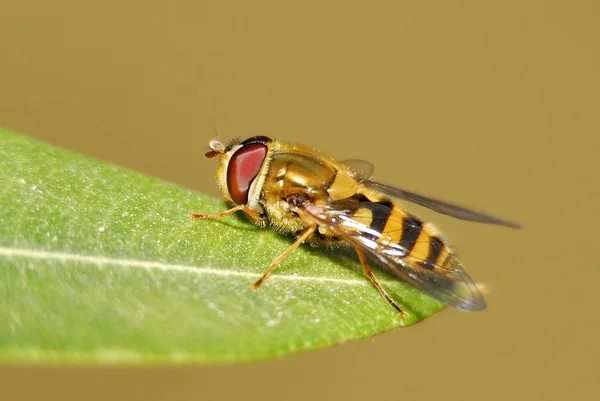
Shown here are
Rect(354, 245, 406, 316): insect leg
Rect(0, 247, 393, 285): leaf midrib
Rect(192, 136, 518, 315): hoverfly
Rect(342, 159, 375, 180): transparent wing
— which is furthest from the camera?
Rect(342, 159, 375, 180): transparent wing

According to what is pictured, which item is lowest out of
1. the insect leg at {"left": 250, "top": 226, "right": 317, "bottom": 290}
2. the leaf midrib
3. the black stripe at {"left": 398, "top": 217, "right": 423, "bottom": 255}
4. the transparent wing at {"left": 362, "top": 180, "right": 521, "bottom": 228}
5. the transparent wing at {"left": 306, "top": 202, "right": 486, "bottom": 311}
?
the leaf midrib

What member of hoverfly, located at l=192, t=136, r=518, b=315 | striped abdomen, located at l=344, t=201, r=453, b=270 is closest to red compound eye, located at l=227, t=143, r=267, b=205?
hoverfly, located at l=192, t=136, r=518, b=315

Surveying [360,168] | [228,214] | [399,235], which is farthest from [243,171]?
[399,235]

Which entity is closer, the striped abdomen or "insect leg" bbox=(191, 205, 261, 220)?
"insect leg" bbox=(191, 205, 261, 220)

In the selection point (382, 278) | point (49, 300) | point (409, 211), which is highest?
point (409, 211)

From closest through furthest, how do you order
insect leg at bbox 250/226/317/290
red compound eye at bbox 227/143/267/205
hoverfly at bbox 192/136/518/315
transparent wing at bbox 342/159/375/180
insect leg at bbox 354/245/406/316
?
insect leg at bbox 250/226/317/290
insect leg at bbox 354/245/406/316
hoverfly at bbox 192/136/518/315
red compound eye at bbox 227/143/267/205
transparent wing at bbox 342/159/375/180

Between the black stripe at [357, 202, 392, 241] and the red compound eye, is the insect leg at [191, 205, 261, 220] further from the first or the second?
the black stripe at [357, 202, 392, 241]

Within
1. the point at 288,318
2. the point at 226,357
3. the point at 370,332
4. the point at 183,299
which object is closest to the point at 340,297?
the point at 370,332

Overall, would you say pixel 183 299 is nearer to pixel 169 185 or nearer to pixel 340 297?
pixel 340 297

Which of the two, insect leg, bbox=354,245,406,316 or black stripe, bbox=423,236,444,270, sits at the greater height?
black stripe, bbox=423,236,444,270
